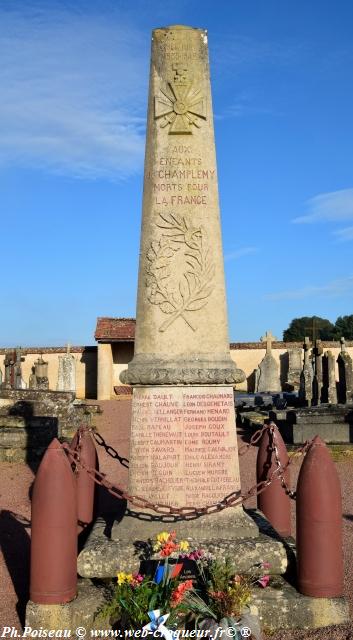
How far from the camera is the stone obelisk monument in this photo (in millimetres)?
5121

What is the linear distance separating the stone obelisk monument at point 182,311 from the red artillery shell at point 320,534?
632 mm

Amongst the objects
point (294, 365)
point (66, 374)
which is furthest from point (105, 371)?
point (294, 365)

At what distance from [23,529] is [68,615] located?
3.32 metres

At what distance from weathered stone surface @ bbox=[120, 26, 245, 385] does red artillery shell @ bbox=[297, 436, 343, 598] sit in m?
1.05

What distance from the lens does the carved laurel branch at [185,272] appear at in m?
5.31

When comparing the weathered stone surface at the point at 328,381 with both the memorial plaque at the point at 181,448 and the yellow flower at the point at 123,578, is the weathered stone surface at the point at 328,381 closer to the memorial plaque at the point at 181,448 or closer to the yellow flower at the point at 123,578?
the memorial plaque at the point at 181,448

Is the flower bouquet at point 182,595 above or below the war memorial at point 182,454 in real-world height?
below

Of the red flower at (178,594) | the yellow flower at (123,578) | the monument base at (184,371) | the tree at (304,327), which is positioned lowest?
the red flower at (178,594)

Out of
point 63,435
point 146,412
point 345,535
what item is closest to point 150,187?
point 146,412

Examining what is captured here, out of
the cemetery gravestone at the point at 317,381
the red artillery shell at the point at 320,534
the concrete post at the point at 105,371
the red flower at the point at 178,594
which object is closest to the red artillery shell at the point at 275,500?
the red artillery shell at the point at 320,534

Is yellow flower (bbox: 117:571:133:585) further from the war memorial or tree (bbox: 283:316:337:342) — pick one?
tree (bbox: 283:316:337:342)

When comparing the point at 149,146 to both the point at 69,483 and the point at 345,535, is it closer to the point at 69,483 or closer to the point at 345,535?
the point at 69,483

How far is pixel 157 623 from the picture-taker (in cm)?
386

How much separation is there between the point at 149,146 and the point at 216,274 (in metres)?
1.21
